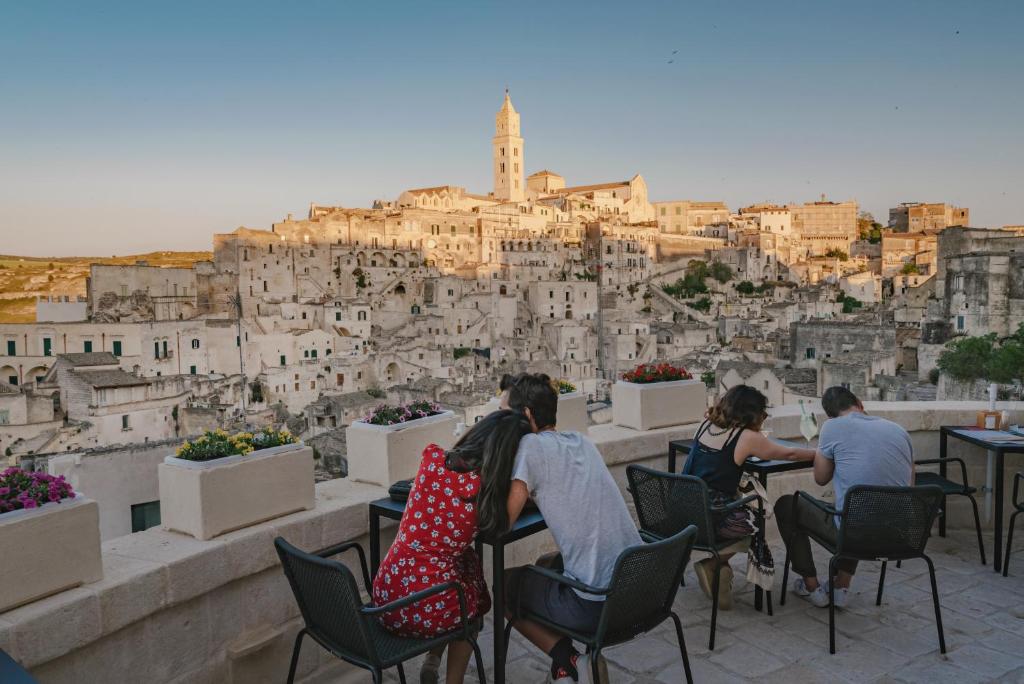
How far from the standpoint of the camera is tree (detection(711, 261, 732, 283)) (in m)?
72.8

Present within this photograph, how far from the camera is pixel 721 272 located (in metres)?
73.1

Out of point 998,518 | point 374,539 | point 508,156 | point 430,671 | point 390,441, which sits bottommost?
point 430,671

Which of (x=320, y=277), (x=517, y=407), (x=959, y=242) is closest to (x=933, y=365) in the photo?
(x=959, y=242)

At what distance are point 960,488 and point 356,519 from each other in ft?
12.3

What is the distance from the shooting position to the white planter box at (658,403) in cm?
574

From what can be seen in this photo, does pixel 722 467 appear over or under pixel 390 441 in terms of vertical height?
under

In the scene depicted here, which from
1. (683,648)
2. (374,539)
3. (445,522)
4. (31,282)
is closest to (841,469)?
(683,648)

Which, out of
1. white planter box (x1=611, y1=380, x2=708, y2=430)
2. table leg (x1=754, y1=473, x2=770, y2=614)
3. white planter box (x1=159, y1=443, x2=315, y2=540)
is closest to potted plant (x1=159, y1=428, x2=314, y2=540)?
white planter box (x1=159, y1=443, x2=315, y2=540)

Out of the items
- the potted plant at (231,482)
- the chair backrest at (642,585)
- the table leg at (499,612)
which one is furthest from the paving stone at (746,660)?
the potted plant at (231,482)

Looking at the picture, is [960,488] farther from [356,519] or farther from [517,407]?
[356,519]

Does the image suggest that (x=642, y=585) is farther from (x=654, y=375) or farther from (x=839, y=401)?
(x=654, y=375)

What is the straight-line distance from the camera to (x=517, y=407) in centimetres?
336

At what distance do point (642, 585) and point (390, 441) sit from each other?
172cm

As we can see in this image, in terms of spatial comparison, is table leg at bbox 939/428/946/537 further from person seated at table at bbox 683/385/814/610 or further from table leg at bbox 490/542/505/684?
table leg at bbox 490/542/505/684
